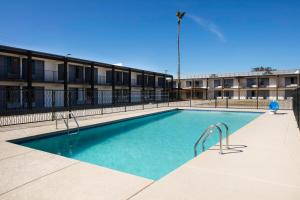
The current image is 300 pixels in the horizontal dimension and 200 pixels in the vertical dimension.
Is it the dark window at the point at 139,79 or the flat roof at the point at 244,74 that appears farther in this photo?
the flat roof at the point at 244,74

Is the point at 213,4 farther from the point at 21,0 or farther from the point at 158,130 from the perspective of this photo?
the point at 21,0

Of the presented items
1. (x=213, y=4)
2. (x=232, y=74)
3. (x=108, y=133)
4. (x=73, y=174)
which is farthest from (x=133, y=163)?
(x=232, y=74)

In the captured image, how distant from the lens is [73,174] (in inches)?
182

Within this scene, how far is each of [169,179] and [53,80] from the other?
75.8 ft

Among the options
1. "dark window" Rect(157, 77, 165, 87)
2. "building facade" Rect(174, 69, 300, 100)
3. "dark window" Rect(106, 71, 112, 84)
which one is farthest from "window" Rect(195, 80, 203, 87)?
"dark window" Rect(106, 71, 112, 84)

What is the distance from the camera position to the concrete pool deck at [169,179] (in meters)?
3.66

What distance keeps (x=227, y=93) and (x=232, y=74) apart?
173 inches

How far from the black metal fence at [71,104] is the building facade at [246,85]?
13101mm

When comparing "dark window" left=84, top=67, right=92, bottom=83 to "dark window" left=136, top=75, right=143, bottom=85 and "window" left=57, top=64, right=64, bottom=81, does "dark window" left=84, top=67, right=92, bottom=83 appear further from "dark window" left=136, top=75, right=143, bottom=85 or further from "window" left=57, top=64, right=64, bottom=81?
"dark window" left=136, top=75, right=143, bottom=85

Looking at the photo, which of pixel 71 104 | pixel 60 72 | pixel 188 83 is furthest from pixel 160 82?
pixel 60 72

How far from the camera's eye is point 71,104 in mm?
25250

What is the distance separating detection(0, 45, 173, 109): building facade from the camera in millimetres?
20406

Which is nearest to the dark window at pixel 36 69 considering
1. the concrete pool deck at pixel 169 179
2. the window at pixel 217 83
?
the concrete pool deck at pixel 169 179

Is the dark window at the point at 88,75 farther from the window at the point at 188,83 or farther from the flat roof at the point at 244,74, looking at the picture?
the window at the point at 188,83
